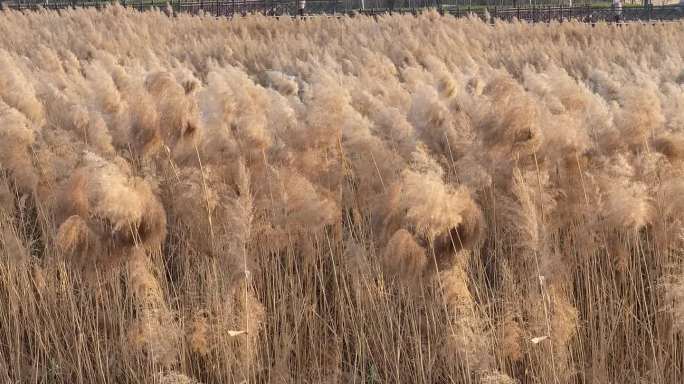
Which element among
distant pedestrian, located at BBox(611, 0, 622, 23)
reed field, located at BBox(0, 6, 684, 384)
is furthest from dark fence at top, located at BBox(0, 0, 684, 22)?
reed field, located at BBox(0, 6, 684, 384)

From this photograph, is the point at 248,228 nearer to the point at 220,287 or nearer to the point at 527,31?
the point at 220,287

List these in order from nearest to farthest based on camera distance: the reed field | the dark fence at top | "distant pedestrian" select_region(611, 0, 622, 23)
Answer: the reed field → "distant pedestrian" select_region(611, 0, 622, 23) → the dark fence at top

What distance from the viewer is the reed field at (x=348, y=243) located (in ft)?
13.5

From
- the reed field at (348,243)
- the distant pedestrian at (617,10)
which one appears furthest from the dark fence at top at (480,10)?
the reed field at (348,243)

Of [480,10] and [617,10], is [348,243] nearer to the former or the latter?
[617,10]

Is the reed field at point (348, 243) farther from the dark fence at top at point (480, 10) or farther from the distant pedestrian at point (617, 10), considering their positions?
the dark fence at top at point (480, 10)

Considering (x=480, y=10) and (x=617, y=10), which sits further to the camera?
(x=480, y=10)

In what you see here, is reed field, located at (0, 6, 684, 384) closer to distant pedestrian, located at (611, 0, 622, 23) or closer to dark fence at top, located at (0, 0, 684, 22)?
distant pedestrian, located at (611, 0, 622, 23)

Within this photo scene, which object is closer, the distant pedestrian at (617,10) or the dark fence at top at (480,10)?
the distant pedestrian at (617,10)

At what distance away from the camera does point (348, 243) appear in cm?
479

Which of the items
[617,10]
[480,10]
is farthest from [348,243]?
[480,10]

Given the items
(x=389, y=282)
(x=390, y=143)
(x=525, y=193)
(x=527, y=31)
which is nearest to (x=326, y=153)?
(x=390, y=143)

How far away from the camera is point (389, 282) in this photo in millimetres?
4684

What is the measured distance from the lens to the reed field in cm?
411
